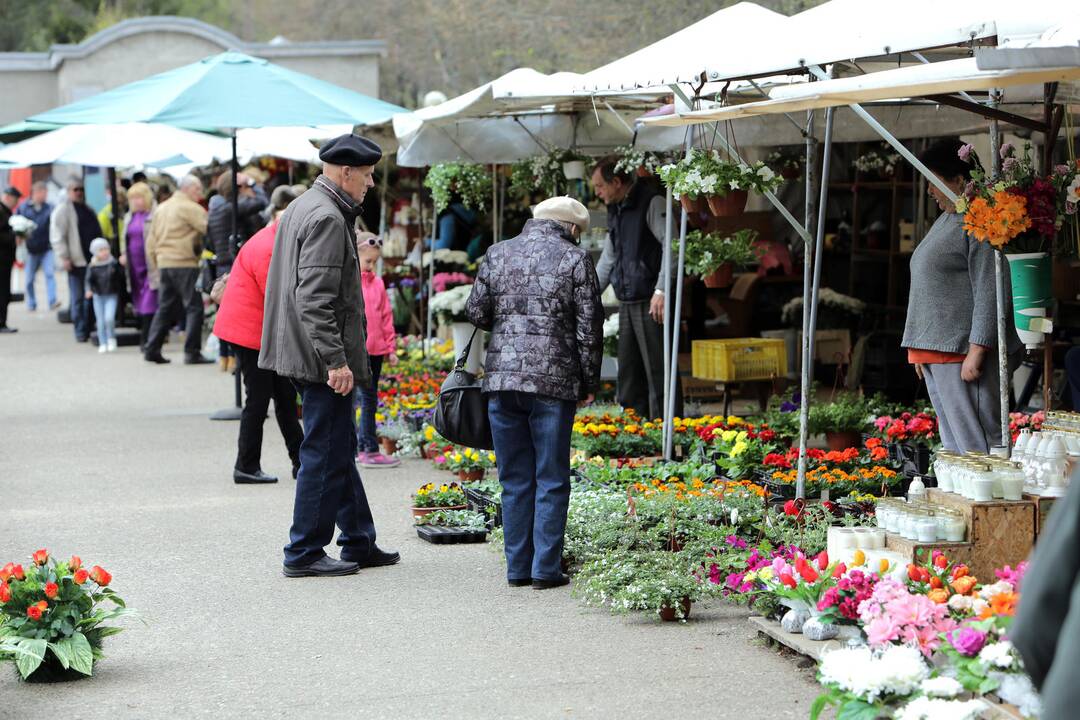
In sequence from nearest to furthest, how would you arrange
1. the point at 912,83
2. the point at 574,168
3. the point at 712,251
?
the point at 912,83
the point at 712,251
the point at 574,168

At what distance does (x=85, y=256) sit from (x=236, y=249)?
8.01 meters

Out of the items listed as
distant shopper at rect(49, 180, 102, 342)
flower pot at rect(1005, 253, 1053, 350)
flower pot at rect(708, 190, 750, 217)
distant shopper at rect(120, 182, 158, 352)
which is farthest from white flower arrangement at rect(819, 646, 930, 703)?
distant shopper at rect(49, 180, 102, 342)

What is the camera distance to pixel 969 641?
4219mm

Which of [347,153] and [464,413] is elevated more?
[347,153]

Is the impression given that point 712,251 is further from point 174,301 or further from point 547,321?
point 174,301

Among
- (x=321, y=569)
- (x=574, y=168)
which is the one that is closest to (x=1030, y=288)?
(x=321, y=569)

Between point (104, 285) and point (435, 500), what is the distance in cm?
1044

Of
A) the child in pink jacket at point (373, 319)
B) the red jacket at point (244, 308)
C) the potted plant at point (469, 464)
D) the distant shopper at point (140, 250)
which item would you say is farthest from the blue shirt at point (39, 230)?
the potted plant at point (469, 464)

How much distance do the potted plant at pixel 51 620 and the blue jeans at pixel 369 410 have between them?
3.85 meters

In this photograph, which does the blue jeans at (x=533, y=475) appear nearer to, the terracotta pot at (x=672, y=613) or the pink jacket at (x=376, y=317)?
the terracotta pot at (x=672, y=613)

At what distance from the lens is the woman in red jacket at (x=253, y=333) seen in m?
8.62

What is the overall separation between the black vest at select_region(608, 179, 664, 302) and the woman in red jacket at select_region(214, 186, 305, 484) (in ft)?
8.66

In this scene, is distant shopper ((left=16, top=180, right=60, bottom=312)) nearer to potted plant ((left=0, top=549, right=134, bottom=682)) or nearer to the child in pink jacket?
the child in pink jacket

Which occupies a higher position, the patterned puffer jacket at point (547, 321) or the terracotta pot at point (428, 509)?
the patterned puffer jacket at point (547, 321)
